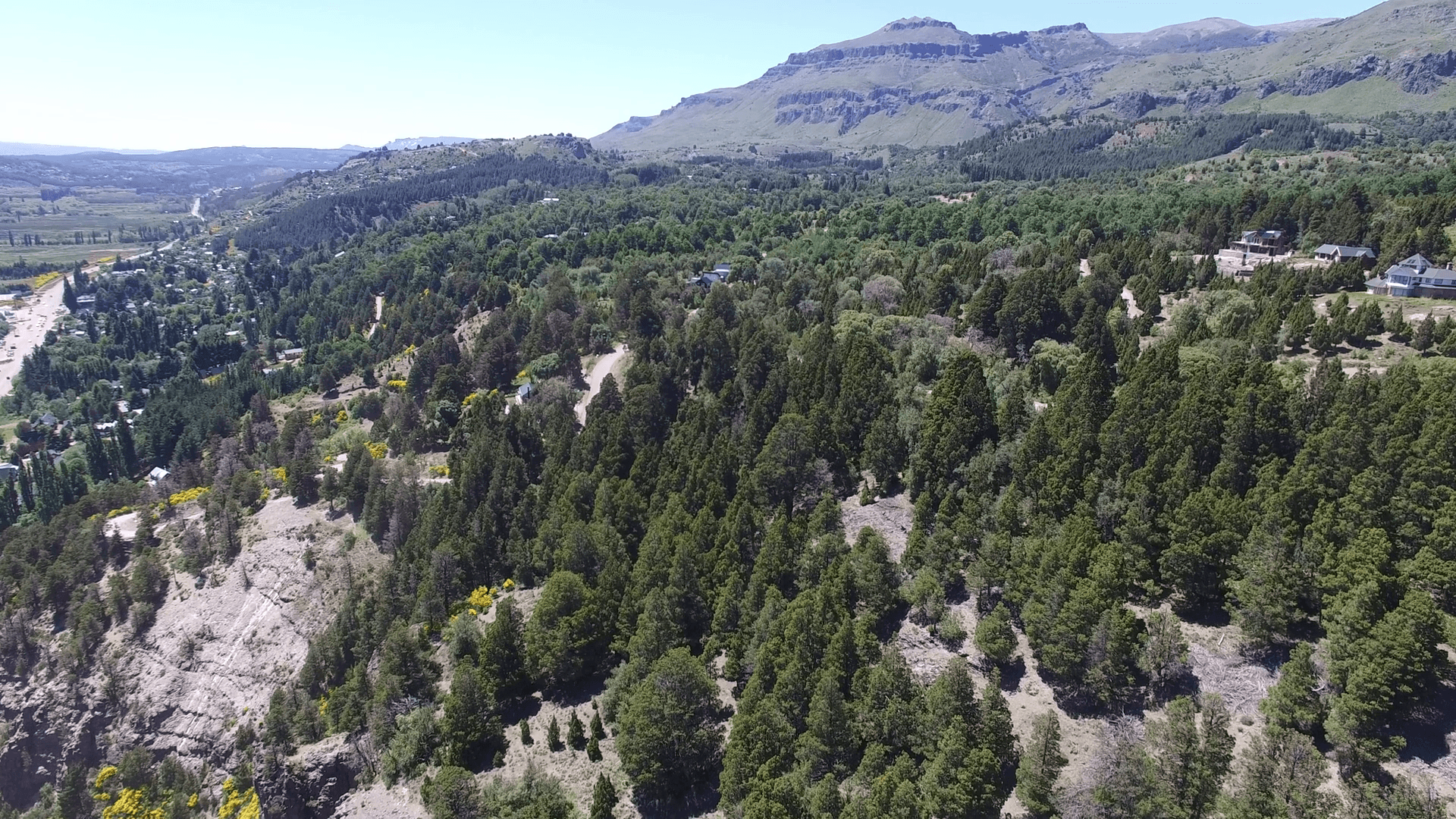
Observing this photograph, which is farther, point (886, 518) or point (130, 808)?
point (130, 808)

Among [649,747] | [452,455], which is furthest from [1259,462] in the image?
[452,455]

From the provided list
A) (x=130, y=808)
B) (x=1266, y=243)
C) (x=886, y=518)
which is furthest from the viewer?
(x=1266, y=243)

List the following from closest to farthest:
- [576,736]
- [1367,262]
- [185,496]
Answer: [576,736]
[1367,262]
[185,496]

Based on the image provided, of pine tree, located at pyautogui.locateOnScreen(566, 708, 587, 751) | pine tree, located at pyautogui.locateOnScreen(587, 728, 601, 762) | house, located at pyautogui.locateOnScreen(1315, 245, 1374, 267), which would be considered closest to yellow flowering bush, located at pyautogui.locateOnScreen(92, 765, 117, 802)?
pine tree, located at pyautogui.locateOnScreen(566, 708, 587, 751)

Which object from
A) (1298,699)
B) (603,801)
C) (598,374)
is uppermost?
(598,374)

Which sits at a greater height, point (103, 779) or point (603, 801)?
point (603, 801)

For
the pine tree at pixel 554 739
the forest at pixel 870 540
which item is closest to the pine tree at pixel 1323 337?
the forest at pixel 870 540

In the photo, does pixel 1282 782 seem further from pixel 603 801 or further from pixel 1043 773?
pixel 603 801

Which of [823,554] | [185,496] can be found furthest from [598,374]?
[823,554]
